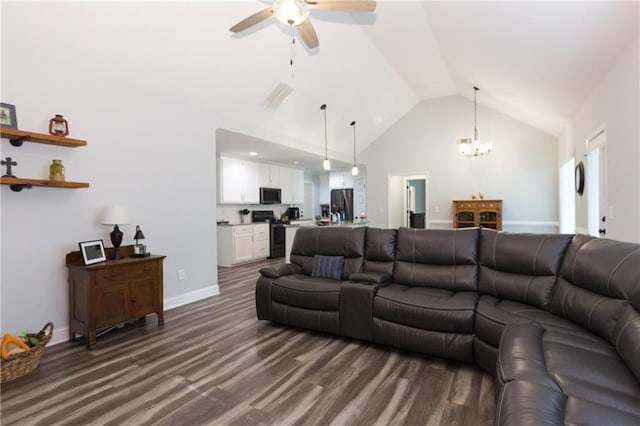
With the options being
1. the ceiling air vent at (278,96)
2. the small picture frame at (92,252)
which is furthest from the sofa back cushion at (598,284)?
the ceiling air vent at (278,96)

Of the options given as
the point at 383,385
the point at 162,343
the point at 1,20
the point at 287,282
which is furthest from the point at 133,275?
the point at 383,385

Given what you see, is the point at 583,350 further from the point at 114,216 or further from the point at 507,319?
the point at 114,216

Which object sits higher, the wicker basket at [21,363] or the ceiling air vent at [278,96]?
the ceiling air vent at [278,96]

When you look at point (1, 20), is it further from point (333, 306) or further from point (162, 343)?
point (333, 306)

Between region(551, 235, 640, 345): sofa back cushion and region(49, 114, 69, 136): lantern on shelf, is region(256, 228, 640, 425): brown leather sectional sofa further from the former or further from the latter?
region(49, 114, 69, 136): lantern on shelf

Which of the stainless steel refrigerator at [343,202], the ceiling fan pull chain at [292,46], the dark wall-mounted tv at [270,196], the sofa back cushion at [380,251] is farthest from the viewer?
the stainless steel refrigerator at [343,202]

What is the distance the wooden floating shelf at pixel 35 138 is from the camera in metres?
2.63

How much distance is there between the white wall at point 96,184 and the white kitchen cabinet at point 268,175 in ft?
10.6

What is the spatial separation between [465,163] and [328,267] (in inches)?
Answer: 221

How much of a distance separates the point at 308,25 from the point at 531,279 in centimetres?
277

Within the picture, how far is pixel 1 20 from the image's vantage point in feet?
8.57

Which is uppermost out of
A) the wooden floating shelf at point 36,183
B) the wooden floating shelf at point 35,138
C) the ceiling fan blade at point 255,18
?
the ceiling fan blade at point 255,18

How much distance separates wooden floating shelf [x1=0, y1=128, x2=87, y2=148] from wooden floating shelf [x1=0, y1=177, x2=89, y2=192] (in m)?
0.35

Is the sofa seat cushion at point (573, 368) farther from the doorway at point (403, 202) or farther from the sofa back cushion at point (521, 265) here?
the doorway at point (403, 202)
